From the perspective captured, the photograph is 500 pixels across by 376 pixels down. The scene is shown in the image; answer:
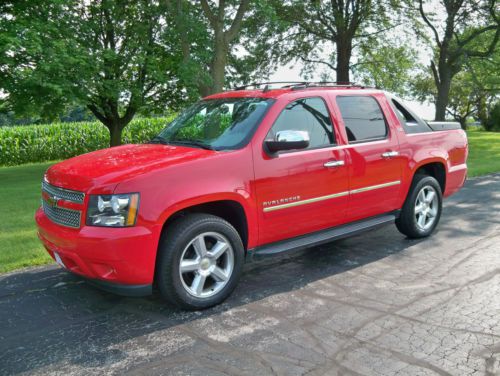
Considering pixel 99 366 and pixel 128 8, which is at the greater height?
pixel 128 8

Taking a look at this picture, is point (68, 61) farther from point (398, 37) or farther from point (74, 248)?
point (398, 37)

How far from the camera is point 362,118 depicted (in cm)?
552

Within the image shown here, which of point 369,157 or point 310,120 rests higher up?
point 310,120

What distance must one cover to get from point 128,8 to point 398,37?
1206cm

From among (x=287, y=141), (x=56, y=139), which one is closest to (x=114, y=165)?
(x=287, y=141)

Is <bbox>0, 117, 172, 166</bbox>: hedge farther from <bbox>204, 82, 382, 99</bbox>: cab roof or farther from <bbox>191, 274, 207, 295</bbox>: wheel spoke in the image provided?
<bbox>191, 274, 207, 295</bbox>: wheel spoke

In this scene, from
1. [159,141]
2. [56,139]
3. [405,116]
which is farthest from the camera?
[56,139]

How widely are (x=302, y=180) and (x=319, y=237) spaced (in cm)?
67

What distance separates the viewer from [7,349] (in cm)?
Result: 356

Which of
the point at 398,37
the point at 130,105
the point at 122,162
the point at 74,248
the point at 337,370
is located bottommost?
the point at 337,370

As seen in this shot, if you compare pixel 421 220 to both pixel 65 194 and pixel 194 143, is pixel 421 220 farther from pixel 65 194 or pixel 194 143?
pixel 65 194

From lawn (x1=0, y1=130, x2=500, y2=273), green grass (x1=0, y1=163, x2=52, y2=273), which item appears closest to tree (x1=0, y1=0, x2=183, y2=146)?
lawn (x1=0, y1=130, x2=500, y2=273)

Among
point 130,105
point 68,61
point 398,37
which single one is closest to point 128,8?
point 130,105

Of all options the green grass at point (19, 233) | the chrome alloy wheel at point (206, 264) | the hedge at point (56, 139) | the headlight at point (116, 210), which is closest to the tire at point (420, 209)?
the chrome alloy wheel at point (206, 264)
